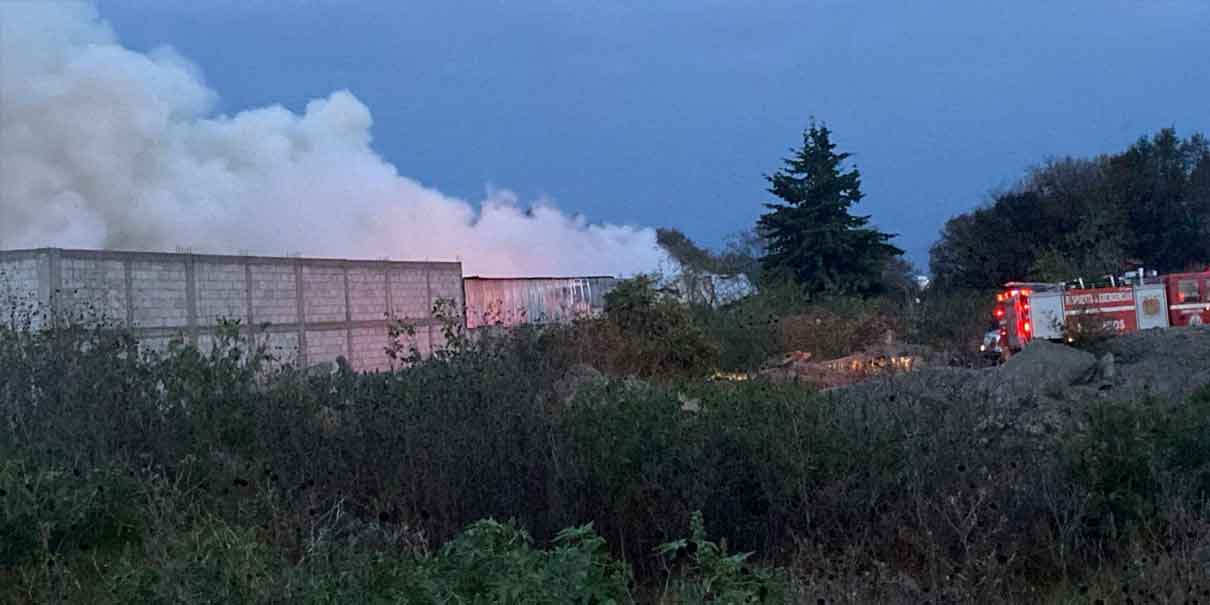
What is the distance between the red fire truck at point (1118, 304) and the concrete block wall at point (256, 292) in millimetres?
10939

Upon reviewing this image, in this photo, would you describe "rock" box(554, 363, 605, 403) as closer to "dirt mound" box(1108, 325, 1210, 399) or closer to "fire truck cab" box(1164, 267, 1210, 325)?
"dirt mound" box(1108, 325, 1210, 399)

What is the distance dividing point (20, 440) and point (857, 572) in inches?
179

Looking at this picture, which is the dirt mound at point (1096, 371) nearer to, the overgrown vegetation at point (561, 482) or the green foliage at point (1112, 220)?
the overgrown vegetation at point (561, 482)

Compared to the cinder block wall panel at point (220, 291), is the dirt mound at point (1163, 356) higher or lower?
lower

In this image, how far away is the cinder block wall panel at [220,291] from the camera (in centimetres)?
2398

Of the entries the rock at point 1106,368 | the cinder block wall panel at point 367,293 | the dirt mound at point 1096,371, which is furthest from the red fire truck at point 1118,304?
the cinder block wall panel at point 367,293

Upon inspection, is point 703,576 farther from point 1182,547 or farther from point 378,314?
point 378,314

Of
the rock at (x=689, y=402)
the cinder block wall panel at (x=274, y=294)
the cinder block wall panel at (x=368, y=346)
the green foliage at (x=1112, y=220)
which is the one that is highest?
the green foliage at (x=1112, y=220)

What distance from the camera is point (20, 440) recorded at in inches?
281

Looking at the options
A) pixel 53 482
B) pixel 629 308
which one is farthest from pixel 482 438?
pixel 629 308

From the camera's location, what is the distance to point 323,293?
26719mm

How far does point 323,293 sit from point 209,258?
300 cm

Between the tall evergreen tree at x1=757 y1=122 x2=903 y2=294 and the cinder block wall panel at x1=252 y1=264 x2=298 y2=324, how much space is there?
22.0m

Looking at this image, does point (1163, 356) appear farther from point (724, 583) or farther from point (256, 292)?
point (256, 292)
